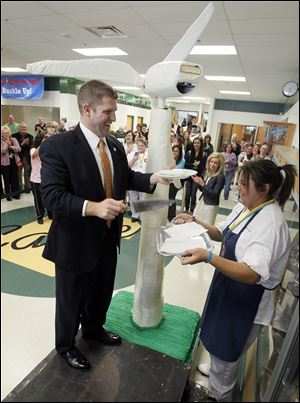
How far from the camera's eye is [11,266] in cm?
85

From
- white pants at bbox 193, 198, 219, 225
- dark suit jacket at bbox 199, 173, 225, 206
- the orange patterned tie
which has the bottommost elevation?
white pants at bbox 193, 198, 219, 225

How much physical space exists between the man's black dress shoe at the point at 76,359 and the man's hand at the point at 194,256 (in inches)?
22.6

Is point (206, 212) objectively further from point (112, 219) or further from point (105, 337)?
point (105, 337)

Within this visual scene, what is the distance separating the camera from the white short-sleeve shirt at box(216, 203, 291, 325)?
700mm

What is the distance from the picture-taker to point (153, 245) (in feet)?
4.86

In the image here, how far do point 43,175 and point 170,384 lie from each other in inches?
29.1

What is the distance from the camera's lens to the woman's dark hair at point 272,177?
49 centimetres

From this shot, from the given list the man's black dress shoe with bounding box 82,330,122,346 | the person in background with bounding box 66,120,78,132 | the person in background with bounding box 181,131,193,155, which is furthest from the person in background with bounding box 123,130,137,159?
the person in background with bounding box 181,131,193,155

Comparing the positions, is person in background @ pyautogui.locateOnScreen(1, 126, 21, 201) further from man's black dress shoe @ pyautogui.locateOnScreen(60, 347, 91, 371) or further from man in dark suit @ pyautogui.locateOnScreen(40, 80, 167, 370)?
man's black dress shoe @ pyautogui.locateOnScreen(60, 347, 91, 371)

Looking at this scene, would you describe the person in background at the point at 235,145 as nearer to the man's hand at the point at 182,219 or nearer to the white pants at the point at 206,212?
the man's hand at the point at 182,219

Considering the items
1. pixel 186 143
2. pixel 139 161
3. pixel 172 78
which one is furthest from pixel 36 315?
pixel 186 143

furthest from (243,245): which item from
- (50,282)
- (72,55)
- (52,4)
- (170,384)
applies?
(72,55)

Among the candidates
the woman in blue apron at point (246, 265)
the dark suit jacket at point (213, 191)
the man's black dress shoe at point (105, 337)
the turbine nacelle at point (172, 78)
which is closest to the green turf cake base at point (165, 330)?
the man's black dress shoe at point (105, 337)

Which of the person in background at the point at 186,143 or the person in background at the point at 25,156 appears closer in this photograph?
the person in background at the point at 25,156
